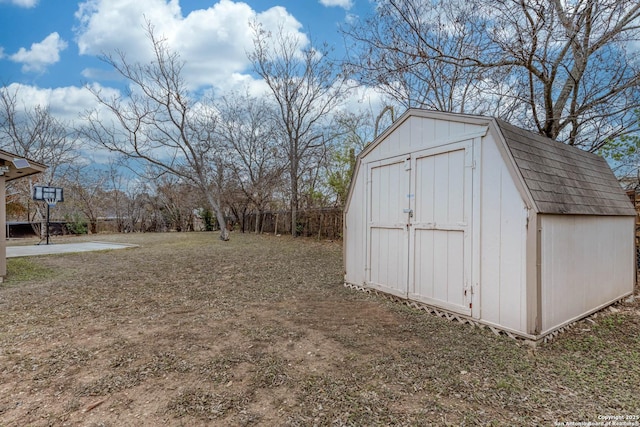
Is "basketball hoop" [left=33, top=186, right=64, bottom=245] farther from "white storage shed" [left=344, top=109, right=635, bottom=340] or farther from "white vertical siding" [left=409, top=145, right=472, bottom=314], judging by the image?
"white vertical siding" [left=409, top=145, right=472, bottom=314]

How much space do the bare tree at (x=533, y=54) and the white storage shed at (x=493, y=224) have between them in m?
1.56

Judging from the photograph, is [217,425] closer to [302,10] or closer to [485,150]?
[485,150]

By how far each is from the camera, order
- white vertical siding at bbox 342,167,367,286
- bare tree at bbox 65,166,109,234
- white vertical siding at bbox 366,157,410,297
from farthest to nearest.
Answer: bare tree at bbox 65,166,109,234 → white vertical siding at bbox 342,167,367,286 → white vertical siding at bbox 366,157,410,297

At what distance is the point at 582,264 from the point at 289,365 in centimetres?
322

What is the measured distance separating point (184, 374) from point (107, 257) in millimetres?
7056

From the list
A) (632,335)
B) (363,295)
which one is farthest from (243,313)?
(632,335)

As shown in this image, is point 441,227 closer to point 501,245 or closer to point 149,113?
point 501,245

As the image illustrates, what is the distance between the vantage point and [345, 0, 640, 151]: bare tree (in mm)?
4234

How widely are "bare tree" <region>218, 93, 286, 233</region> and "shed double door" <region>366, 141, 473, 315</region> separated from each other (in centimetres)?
1046

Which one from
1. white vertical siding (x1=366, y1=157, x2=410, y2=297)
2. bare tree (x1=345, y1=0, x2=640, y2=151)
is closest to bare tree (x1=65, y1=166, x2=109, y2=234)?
bare tree (x1=345, y1=0, x2=640, y2=151)

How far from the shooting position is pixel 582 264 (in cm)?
328

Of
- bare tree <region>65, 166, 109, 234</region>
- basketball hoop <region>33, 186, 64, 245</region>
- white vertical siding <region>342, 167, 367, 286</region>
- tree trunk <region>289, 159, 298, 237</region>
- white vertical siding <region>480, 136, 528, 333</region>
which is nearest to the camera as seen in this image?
white vertical siding <region>480, 136, 528, 333</region>

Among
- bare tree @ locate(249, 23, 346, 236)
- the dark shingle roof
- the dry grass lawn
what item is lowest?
the dry grass lawn

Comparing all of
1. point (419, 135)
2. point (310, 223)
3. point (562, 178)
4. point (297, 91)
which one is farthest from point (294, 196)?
point (562, 178)
